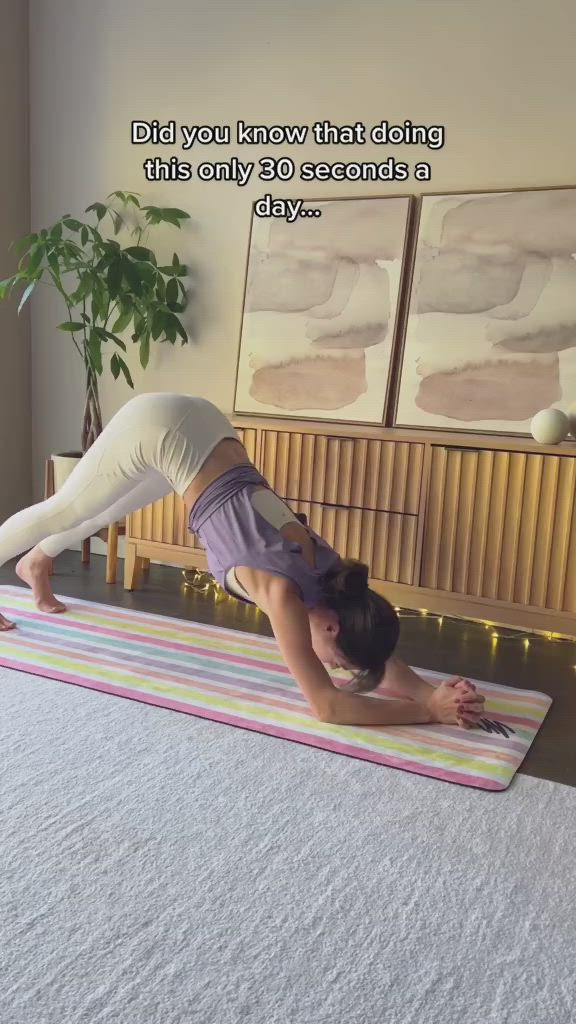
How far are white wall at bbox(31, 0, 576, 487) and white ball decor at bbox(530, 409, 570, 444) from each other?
0.96 m

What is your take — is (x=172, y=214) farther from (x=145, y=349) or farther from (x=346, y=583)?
(x=346, y=583)

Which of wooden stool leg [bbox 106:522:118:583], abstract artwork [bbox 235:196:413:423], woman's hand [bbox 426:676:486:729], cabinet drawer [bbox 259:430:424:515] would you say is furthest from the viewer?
wooden stool leg [bbox 106:522:118:583]

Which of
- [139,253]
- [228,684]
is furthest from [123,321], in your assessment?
[228,684]

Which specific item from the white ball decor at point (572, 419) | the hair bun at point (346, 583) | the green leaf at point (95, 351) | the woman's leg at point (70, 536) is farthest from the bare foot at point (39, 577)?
the white ball decor at point (572, 419)

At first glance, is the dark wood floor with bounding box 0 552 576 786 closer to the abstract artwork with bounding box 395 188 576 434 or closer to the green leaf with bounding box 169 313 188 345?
the abstract artwork with bounding box 395 188 576 434

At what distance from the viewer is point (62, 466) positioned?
392 centimetres

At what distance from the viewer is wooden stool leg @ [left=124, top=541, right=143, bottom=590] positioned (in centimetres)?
365

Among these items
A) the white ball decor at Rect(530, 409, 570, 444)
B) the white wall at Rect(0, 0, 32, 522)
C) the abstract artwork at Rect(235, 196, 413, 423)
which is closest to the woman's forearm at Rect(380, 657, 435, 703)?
the white ball decor at Rect(530, 409, 570, 444)

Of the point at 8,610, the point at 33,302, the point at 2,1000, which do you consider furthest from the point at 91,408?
the point at 2,1000

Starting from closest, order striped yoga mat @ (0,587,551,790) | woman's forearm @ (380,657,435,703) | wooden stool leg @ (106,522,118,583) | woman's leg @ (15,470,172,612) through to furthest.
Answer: striped yoga mat @ (0,587,551,790)
woman's forearm @ (380,657,435,703)
woman's leg @ (15,470,172,612)
wooden stool leg @ (106,522,118,583)

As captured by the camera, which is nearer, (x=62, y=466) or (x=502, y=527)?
(x=502, y=527)

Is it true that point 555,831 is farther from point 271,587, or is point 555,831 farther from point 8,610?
point 8,610

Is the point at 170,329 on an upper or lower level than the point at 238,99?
lower

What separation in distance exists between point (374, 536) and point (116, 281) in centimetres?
164
